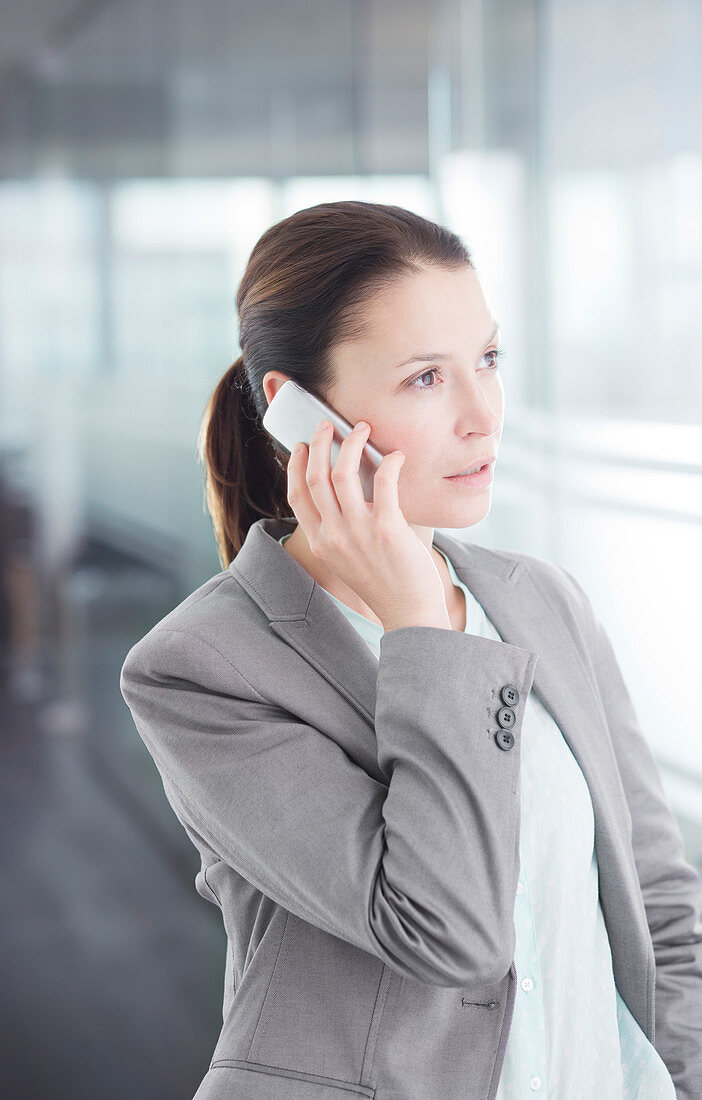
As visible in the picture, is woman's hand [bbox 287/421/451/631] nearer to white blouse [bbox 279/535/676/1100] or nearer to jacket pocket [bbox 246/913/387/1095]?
white blouse [bbox 279/535/676/1100]

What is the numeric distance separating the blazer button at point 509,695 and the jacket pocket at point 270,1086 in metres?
0.38

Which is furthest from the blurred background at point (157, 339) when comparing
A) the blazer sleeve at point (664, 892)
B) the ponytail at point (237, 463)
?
the ponytail at point (237, 463)

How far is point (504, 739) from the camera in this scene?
1.00 m

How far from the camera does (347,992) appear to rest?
1035 mm

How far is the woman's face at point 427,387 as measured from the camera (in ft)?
3.60

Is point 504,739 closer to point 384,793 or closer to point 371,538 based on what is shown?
point 384,793

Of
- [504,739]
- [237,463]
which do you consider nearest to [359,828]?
[504,739]

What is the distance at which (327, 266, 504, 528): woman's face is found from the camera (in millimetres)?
1097

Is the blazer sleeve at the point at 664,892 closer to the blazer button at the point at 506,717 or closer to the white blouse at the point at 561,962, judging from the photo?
the white blouse at the point at 561,962

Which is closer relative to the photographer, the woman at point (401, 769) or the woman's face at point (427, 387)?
the woman at point (401, 769)

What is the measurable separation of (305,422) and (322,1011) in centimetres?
58

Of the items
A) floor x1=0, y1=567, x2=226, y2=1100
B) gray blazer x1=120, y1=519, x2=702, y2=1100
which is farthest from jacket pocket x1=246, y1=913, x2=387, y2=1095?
floor x1=0, y1=567, x2=226, y2=1100

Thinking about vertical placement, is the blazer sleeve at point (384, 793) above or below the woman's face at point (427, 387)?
below

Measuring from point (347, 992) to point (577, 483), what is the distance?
40.0 inches
